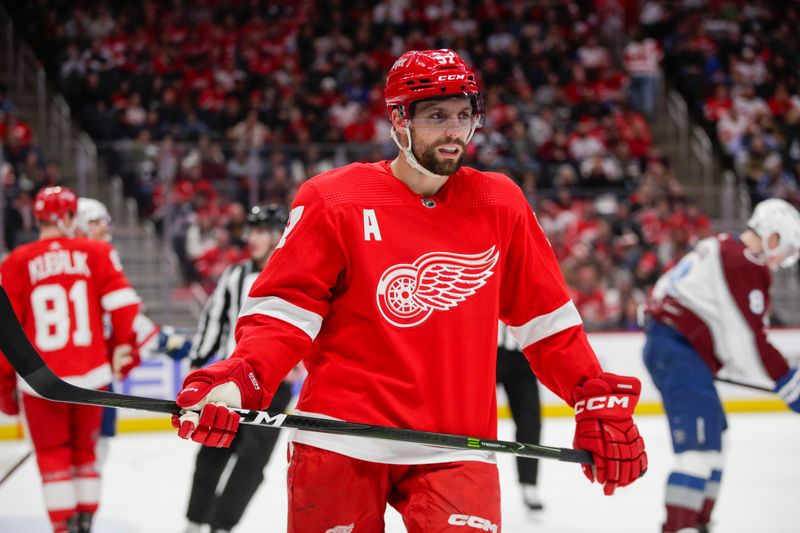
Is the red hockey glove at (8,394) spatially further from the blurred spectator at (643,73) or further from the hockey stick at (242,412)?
the blurred spectator at (643,73)

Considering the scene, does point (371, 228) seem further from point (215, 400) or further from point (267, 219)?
point (267, 219)

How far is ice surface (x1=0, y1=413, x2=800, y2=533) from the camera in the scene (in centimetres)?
454

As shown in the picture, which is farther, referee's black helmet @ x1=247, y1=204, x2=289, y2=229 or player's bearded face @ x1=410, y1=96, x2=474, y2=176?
referee's black helmet @ x1=247, y1=204, x2=289, y2=229

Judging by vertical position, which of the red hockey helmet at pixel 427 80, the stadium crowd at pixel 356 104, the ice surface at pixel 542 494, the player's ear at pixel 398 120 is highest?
the stadium crowd at pixel 356 104

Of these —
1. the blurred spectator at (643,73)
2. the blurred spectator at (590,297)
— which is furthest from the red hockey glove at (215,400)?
the blurred spectator at (643,73)

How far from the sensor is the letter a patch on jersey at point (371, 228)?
2020mm

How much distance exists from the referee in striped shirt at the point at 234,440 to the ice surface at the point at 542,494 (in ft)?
2.46

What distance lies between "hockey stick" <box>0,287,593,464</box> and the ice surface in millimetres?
2392

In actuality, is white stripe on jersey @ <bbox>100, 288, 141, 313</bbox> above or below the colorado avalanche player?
above

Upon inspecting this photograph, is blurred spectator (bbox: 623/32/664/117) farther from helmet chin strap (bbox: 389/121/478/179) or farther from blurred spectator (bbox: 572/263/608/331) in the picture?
helmet chin strap (bbox: 389/121/478/179)

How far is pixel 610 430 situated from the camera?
2.05 metres

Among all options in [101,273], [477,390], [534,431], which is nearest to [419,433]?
[477,390]

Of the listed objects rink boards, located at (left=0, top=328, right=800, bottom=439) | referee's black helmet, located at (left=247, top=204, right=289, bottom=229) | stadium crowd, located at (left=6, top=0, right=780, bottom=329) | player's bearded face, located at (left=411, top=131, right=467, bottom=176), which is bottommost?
rink boards, located at (left=0, top=328, right=800, bottom=439)

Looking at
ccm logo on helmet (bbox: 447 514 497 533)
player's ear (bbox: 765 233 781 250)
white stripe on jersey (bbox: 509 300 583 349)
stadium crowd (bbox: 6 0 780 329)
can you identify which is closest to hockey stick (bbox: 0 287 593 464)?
ccm logo on helmet (bbox: 447 514 497 533)
